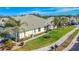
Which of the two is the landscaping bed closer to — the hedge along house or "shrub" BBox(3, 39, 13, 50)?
the hedge along house

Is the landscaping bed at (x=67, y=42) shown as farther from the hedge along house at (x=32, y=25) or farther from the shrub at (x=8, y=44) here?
the shrub at (x=8, y=44)

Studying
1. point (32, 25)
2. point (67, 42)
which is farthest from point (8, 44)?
point (67, 42)

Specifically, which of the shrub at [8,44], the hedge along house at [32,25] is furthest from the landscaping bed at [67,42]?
the shrub at [8,44]

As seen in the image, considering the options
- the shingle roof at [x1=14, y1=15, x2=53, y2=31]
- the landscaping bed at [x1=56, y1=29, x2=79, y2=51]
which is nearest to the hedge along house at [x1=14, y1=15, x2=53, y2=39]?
the shingle roof at [x1=14, y1=15, x2=53, y2=31]

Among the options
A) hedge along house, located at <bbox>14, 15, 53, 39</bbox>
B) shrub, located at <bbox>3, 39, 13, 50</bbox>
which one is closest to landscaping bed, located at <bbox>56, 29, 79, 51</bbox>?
hedge along house, located at <bbox>14, 15, 53, 39</bbox>

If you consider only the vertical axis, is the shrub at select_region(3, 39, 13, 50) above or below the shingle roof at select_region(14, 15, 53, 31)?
below

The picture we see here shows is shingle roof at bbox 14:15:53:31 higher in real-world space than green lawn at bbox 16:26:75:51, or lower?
higher

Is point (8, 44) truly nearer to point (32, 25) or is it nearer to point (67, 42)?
point (32, 25)

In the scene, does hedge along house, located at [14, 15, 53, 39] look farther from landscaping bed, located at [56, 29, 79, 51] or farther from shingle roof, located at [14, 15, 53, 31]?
landscaping bed, located at [56, 29, 79, 51]
